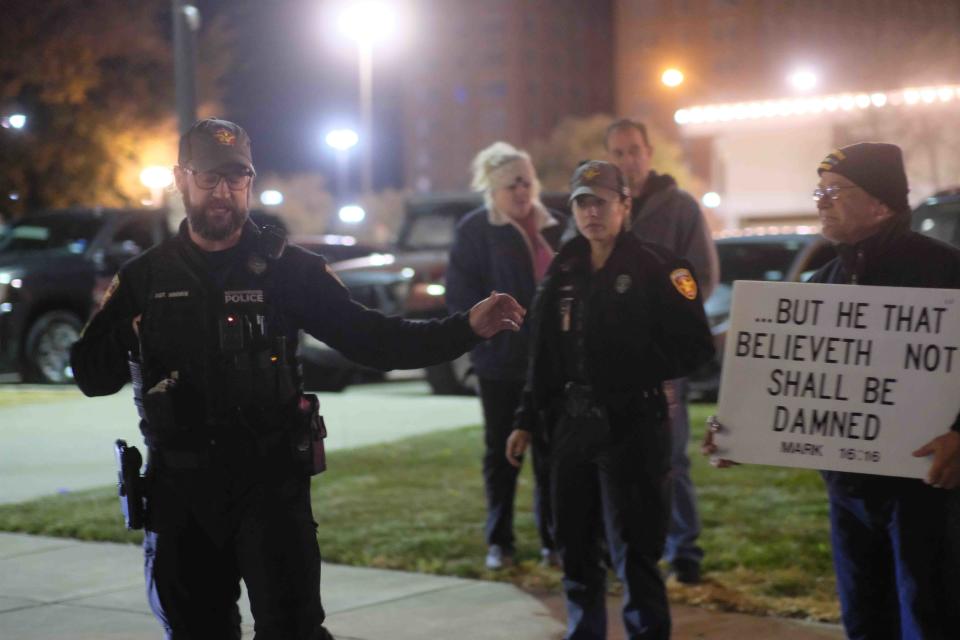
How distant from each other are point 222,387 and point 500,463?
334cm

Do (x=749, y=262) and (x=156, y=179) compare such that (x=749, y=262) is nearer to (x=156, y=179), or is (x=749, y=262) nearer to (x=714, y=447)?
(x=714, y=447)

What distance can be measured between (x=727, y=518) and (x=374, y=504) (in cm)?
205

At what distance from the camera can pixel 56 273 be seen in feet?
53.8

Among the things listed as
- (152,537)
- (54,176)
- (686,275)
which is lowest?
(152,537)

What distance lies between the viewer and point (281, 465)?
4059 mm

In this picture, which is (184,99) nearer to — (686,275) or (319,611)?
(686,275)

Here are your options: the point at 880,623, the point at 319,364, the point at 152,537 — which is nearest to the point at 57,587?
the point at 152,537

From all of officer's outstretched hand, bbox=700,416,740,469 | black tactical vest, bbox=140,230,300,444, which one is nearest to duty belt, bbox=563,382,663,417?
officer's outstretched hand, bbox=700,416,740,469

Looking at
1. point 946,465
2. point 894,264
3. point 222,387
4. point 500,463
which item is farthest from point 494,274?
point 946,465

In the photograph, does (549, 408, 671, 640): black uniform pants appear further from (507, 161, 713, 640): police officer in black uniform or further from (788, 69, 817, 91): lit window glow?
(788, 69, 817, 91): lit window glow

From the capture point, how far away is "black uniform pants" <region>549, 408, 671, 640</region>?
16.9 feet

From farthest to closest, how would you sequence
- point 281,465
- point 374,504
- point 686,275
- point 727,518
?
point 374,504, point 727,518, point 686,275, point 281,465

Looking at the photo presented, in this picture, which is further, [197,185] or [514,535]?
[514,535]

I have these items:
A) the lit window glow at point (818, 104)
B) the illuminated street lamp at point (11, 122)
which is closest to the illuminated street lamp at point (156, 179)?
the illuminated street lamp at point (11, 122)
